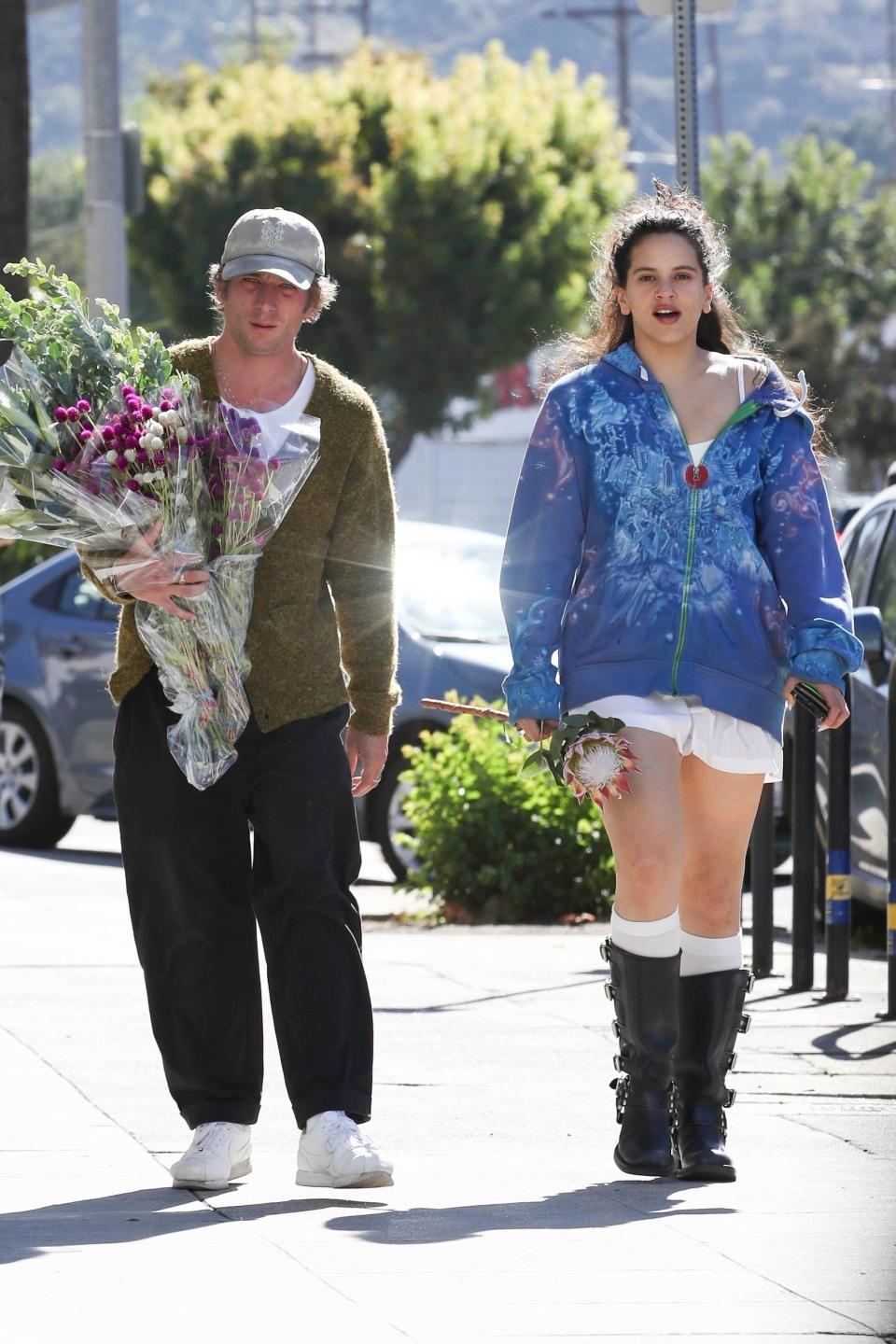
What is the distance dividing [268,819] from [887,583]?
5128mm

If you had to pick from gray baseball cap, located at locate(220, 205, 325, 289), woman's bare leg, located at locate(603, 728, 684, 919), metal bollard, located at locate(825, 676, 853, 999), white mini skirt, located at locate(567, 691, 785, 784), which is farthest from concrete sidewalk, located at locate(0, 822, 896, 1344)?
gray baseball cap, located at locate(220, 205, 325, 289)

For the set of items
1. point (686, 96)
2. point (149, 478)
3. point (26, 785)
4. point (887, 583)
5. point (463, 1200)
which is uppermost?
point (686, 96)

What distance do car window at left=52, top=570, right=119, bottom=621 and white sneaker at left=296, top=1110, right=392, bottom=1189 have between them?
767 centimetres

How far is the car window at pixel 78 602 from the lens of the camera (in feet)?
41.3

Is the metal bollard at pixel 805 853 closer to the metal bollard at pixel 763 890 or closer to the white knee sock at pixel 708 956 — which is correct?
the metal bollard at pixel 763 890

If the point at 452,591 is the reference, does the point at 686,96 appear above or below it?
above

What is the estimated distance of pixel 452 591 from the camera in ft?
39.9

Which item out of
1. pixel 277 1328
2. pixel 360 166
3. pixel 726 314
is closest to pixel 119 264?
pixel 726 314

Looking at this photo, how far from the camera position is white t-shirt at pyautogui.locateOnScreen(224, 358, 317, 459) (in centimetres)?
495

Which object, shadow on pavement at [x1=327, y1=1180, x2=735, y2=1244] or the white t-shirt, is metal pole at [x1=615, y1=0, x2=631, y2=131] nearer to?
the white t-shirt

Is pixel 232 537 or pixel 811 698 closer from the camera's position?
pixel 232 537

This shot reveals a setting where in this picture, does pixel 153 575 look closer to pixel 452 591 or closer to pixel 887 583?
pixel 887 583

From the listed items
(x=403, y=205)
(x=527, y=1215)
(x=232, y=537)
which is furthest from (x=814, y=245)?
(x=527, y=1215)

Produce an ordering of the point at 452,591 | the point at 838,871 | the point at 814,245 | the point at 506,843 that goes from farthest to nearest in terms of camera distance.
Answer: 1. the point at 814,245
2. the point at 452,591
3. the point at 506,843
4. the point at 838,871
